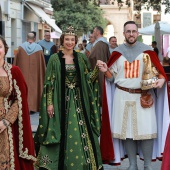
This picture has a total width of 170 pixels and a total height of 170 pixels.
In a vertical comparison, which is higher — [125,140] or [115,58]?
[115,58]

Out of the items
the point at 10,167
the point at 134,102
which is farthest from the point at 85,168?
the point at 10,167

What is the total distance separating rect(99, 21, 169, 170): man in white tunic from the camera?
22.5 feet

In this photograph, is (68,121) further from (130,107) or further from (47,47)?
(47,47)

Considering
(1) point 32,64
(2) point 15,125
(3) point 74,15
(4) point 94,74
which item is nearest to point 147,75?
(4) point 94,74

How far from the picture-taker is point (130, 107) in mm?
6926

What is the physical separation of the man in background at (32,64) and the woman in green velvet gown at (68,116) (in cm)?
600

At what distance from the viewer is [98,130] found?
696 centimetres

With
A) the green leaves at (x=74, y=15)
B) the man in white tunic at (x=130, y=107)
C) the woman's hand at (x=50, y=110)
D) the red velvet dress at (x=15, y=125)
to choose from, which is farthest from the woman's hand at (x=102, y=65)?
the green leaves at (x=74, y=15)

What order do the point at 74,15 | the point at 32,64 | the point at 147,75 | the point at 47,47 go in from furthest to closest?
1. the point at 74,15
2. the point at 47,47
3. the point at 32,64
4. the point at 147,75

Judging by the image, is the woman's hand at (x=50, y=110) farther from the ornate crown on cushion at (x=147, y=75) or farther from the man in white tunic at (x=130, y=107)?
the ornate crown on cushion at (x=147, y=75)

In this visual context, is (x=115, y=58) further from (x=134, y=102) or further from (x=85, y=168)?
(x=85, y=168)

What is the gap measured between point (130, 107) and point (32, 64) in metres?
6.26

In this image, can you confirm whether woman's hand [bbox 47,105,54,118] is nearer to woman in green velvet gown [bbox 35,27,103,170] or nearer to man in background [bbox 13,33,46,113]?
woman in green velvet gown [bbox 35,27,103,170]

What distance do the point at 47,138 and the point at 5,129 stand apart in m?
1.33
